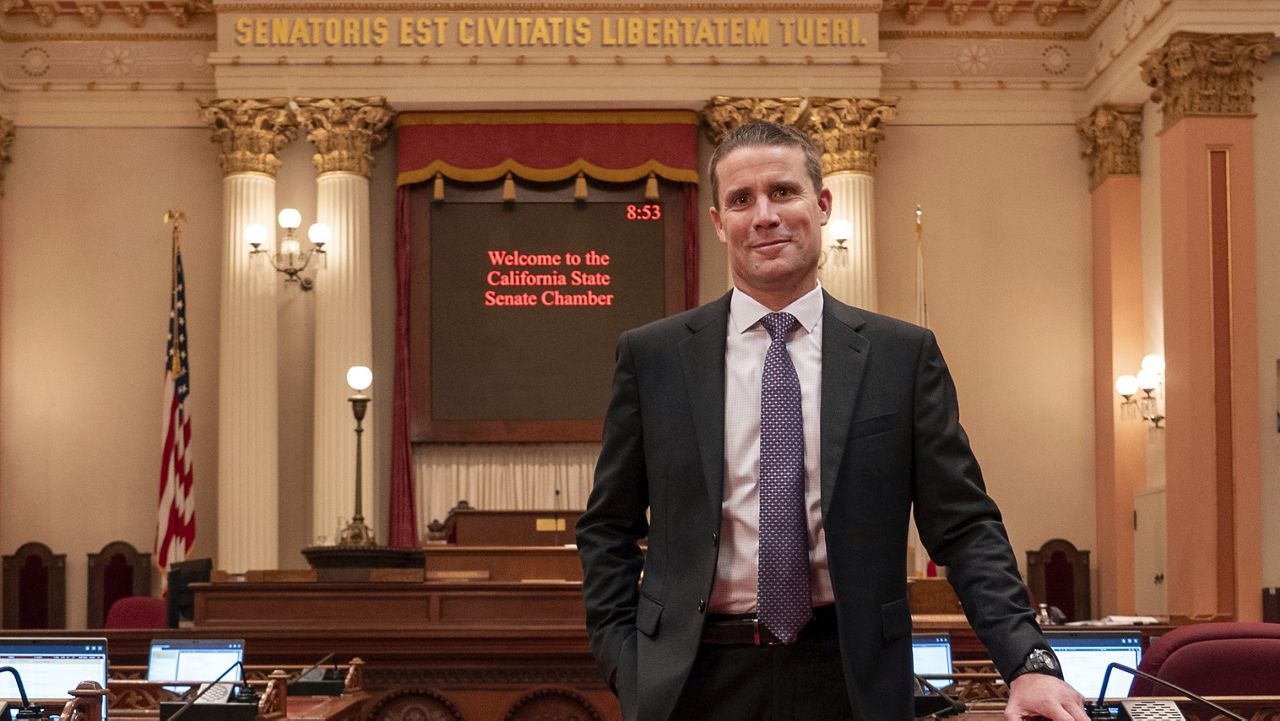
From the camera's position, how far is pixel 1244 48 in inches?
505

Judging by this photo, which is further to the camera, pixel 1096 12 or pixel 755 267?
pixel 1096 12

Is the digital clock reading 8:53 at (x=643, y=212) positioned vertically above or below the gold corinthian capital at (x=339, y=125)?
below

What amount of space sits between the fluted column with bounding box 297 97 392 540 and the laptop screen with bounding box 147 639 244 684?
7754 millimetres

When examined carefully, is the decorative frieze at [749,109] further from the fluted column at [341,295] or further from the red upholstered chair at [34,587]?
the red upholstered chair at [34,587]

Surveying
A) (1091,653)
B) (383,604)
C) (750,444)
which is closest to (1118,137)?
(383,604)

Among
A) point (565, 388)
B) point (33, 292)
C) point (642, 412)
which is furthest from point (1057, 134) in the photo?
point (642, 412)

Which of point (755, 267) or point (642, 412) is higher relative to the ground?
point (755, 267)

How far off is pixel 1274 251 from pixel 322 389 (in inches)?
333

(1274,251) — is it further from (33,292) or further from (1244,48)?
(33,292)

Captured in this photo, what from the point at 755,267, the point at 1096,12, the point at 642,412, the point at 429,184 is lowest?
the point at 642,412

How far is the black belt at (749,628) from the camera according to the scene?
7.96 ft

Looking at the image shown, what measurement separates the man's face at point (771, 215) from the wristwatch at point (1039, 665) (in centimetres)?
71

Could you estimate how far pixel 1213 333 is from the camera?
12656mm

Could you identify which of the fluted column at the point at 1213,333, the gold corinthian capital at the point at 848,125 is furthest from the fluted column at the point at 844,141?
the fluted column at the point at 1213,333
